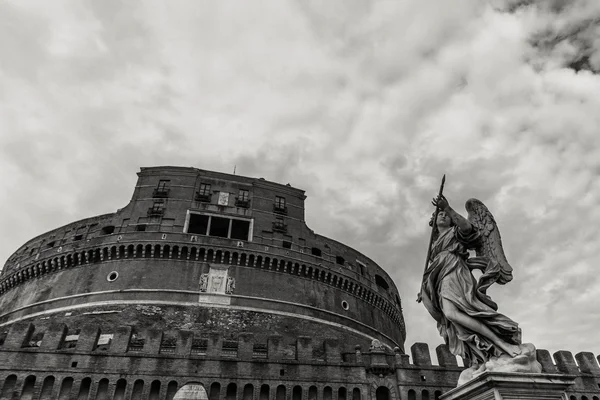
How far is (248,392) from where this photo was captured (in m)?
15.5

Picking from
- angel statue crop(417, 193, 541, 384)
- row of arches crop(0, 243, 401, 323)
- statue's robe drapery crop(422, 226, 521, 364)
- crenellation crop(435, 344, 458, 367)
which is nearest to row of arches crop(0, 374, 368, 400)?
crenellation crop(435, 344, 458, 367)

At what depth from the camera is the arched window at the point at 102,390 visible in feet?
48.8

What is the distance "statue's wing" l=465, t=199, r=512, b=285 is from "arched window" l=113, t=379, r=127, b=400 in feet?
45.8

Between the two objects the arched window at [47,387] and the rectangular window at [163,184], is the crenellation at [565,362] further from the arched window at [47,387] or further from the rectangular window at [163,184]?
the rectangular window at [163,184]

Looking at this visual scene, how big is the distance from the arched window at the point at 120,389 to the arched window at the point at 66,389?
4.97 ft

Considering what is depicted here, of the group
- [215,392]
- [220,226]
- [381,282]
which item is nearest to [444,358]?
[215,392]

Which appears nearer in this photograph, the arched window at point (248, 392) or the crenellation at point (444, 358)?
the arched window at point (248, 392)

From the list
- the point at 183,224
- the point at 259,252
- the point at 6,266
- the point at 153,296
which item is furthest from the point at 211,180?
the point at 6,266

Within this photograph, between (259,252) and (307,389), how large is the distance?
14.7 m

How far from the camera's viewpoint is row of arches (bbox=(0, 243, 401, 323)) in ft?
94.1

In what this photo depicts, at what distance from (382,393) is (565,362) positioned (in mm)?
8037

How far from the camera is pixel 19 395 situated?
572 inches

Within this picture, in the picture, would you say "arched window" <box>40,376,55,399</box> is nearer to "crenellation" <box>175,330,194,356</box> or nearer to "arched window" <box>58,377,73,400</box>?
"arched window" <box>58,377,73,400</box>

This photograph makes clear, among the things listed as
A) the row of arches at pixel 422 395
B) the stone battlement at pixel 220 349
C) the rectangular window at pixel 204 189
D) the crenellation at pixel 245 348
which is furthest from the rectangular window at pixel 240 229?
the row of arches at pixel 422 395
